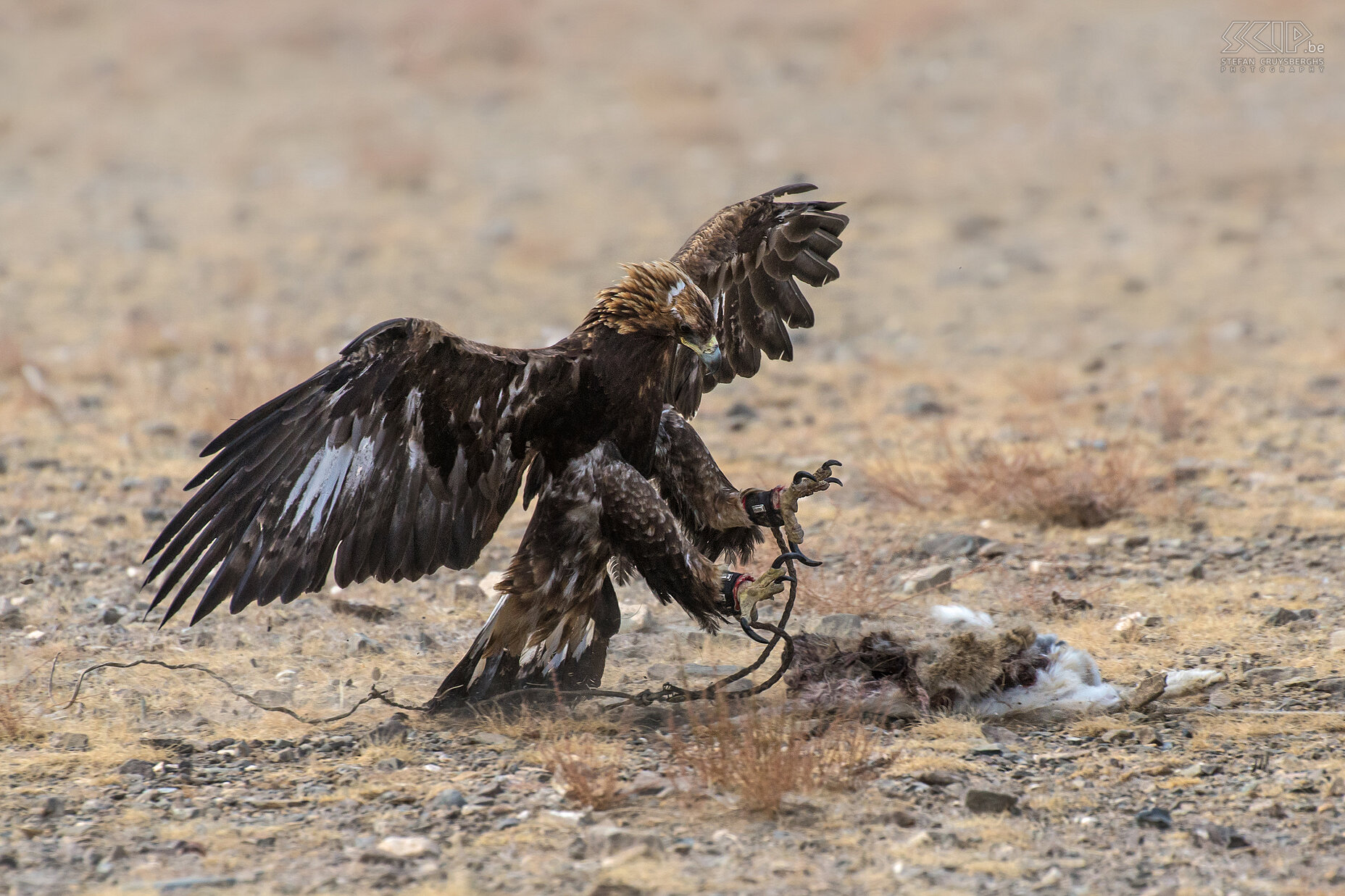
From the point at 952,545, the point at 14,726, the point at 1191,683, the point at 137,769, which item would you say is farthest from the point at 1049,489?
the point at 14,726

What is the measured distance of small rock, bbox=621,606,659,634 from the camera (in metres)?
6.01

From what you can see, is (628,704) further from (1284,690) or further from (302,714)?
(1284,690)

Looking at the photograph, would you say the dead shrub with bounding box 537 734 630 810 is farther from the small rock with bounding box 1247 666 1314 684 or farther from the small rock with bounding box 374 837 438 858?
the small rock with bounding box 1247 666 1314 684

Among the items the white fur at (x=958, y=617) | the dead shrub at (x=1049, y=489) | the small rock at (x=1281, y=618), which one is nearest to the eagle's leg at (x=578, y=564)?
the white fur at (x=958, y=617)

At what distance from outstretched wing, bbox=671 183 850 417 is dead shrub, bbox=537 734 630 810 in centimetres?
191

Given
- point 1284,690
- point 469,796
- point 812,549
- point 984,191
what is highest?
point 984,191

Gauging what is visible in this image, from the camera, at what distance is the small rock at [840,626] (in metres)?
5.75

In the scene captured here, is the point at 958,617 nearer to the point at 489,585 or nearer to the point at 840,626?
the point at 840,626

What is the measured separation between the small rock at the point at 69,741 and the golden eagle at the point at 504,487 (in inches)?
19.8

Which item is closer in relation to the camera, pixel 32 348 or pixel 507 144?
pixel 32 348

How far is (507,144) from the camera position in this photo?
691 inches

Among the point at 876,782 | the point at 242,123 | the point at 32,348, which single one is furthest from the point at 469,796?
the point at 242,123

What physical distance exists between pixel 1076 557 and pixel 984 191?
9583mm

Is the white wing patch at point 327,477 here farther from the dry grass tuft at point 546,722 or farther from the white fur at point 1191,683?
the white fur at point 1191,683
